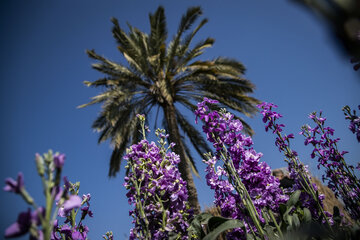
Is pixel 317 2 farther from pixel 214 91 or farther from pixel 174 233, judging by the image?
pixel 214 91

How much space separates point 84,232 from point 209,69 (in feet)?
20.9

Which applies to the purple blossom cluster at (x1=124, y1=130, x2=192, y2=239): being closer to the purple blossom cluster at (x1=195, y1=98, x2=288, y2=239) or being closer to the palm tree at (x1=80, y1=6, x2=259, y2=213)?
the purple blossom cluster at (x1=195, y1=98, x2=288, y2=239)

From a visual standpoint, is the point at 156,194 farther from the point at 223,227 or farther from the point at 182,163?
the point at 182,163

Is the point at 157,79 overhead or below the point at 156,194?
overhead

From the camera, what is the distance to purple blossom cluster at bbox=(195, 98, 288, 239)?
69.4 inches

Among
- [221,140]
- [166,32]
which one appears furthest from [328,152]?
[166,32]

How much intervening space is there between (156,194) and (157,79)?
6690mm

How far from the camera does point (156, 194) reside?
156cm

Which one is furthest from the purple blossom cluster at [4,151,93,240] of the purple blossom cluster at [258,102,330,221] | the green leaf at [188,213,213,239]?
the purple blossom cluster at [258,102,330,221]

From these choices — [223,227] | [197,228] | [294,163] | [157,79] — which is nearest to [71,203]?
[223,227]

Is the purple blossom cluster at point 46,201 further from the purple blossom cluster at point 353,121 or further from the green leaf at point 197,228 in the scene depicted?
the purple blossom cluster at point 353,121

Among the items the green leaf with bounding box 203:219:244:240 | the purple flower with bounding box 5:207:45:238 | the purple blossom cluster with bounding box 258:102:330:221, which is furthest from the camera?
the purple blossom cluster with bounding box 258:102:330:221

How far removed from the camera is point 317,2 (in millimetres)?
265

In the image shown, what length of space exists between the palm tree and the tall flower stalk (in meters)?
5.10
